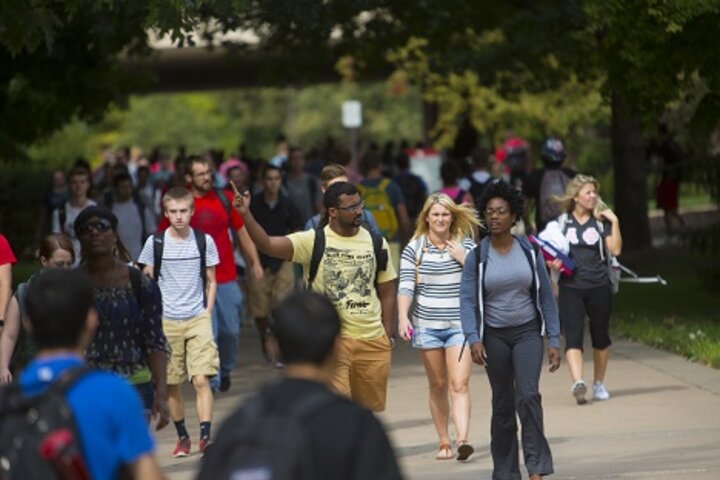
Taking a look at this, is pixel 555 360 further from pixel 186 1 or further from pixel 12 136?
pixel 12 136

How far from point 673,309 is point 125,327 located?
1150cm

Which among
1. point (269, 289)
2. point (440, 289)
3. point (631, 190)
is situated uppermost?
point (440, 289)

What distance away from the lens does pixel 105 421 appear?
5137mm

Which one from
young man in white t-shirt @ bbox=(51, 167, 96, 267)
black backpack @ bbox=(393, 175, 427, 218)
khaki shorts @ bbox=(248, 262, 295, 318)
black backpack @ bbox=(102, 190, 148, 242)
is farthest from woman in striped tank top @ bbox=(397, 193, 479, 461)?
black backpack @ bbox=(393, 175, 427, 218)

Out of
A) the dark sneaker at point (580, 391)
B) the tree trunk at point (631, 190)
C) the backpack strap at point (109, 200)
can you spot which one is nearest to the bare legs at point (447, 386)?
the dark sneaker at point (580, 391)

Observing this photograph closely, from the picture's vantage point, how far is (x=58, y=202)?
22.1m

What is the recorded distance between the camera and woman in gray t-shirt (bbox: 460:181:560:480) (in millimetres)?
10289

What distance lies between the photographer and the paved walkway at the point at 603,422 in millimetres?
11070

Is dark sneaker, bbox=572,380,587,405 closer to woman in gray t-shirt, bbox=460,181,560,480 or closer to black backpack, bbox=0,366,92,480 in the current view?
woman in gray t-shirt, bbox=460,181,560,480

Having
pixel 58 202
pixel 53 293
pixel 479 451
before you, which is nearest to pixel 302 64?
pixel 58 202

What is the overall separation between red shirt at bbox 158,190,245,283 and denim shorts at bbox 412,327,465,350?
2466mm

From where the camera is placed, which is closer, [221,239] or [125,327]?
[125,327]

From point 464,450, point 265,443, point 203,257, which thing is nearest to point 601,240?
point 464,450

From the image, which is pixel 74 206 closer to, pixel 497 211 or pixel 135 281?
pixel 497 211
